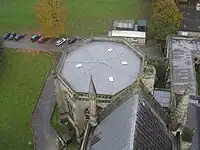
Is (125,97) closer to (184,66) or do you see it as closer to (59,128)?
(59,128)

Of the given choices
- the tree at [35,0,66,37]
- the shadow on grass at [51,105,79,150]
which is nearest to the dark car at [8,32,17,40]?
the tree at [35,0,66,37]

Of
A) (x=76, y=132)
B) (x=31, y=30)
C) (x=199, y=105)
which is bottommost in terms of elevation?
(x=76, y=132)

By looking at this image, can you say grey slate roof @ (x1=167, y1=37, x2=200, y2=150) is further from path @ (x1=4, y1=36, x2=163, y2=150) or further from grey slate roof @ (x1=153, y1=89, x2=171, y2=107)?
path @ (x1=4, y1=36, x2=163, y2=150)

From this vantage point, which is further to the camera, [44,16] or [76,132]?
[44,16]

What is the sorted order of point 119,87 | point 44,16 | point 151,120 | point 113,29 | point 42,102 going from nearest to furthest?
point 151,120
point 119,87
point 42,102
point 44,16
point 113,29

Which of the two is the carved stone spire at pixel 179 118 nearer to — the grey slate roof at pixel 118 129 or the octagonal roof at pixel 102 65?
the grey slate roof at pixel 118 129

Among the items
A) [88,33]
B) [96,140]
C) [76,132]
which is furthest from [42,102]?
[96,140]

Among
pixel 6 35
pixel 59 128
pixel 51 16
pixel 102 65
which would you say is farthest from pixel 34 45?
pixel 102 65

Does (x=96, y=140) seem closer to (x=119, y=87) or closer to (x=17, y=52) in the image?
(x=119, y=87)

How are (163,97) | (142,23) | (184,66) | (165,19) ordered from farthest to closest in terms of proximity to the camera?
1. (142,23)
2. (165,19)
3. (184,66)
4. (163,97)
